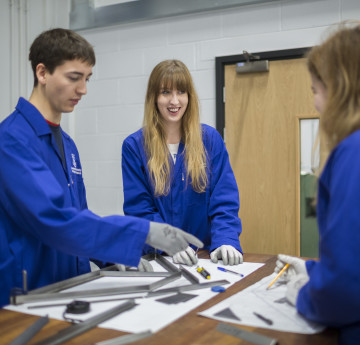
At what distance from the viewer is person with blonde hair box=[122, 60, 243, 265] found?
5.93 ft

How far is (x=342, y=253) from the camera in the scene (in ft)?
2.53

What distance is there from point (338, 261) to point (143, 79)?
254 centimetres

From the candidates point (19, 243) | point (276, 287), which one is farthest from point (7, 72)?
point (276, 287)

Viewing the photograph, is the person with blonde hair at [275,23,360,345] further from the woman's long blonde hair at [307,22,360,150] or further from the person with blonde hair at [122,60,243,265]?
the person with blonde hair at [122,60,243,265]

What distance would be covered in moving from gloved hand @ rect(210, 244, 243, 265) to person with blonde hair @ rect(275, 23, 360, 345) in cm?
47

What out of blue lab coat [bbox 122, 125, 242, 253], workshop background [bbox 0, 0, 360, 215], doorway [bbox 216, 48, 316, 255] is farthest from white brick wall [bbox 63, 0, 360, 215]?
blue lab coat [bbox 122, 125, 242, 253]

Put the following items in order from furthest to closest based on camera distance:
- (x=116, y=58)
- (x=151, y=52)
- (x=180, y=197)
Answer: (x=116, y=58) → (x=151, y=52) → (x=180, y=197)

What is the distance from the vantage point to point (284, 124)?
2.75 meters

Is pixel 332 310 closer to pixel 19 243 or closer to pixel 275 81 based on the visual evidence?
pixel 19 243

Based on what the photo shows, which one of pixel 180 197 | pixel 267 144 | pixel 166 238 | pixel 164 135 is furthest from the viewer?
pixel 267 144

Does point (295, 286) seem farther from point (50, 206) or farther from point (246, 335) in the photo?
point (50, 206)

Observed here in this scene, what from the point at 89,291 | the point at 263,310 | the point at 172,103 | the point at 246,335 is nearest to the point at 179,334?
the point at 246,335

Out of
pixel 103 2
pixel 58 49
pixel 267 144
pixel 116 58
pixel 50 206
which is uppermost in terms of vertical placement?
pixel 103 2

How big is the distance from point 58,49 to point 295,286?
97 cm
